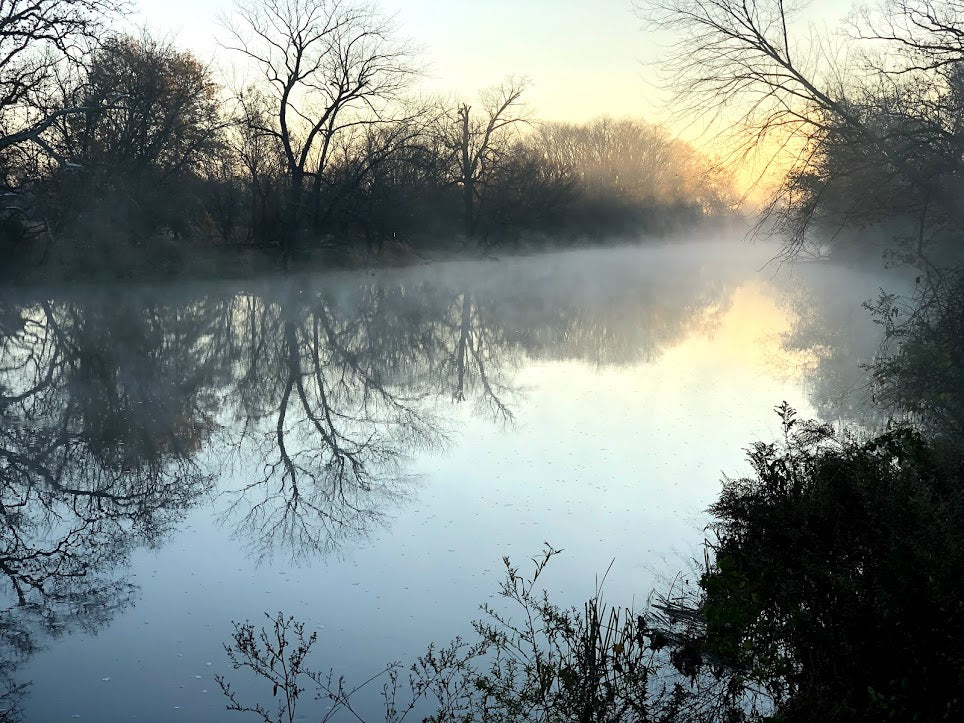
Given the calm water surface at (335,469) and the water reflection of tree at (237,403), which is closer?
the calm water surface at (335,469)

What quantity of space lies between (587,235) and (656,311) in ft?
127

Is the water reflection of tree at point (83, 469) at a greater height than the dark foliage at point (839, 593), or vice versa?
the dark foliage at point (839, 593)

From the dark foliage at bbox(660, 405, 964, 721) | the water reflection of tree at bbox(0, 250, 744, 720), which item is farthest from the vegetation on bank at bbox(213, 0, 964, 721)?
the water reflection of tree at bbox(0, 250, 744, 720)

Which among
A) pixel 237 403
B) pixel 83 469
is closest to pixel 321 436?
pixel 237 403

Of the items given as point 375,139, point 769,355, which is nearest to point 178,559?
point 769,355

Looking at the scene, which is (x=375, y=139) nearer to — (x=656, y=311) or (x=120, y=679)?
(x=656, y=311)

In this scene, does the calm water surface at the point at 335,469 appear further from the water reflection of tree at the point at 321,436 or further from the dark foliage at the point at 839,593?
the dark foliage at the point at 839,593

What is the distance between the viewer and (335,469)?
32.0 ft

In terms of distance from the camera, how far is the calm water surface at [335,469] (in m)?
6.02

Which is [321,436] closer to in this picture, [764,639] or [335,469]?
[335,469]

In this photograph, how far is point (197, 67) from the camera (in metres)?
38.2

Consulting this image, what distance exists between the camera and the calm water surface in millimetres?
6020

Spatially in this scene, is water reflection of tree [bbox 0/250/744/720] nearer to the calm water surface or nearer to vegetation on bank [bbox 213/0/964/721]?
the calm water surface

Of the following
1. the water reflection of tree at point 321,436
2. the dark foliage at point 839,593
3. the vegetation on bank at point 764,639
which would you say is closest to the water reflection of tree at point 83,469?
the water reflection of tree at point 321,436
